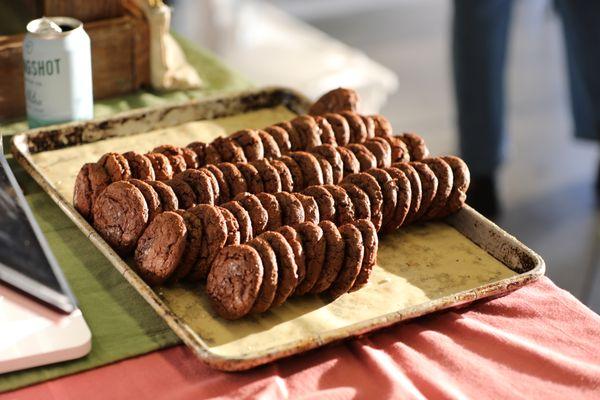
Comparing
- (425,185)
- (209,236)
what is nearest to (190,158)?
(209,236)

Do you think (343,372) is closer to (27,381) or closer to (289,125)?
(27,381)

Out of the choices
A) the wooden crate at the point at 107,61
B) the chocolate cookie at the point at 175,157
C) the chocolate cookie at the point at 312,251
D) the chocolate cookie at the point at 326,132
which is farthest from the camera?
the wooden crate at the point at 107,61

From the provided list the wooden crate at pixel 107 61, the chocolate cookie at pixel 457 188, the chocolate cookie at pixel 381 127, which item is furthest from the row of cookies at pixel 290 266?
the wooden crate at pixel 107 61

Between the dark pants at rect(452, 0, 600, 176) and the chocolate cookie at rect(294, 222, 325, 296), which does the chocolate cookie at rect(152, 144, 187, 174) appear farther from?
the dark pants at rect(452, 0, 600, 176)

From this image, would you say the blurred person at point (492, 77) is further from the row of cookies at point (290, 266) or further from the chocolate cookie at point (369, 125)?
the row of cookies at point (290, 266)

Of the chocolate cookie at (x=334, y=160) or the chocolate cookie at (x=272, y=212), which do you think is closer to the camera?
the chocolate cookie at (x=272, y=212)

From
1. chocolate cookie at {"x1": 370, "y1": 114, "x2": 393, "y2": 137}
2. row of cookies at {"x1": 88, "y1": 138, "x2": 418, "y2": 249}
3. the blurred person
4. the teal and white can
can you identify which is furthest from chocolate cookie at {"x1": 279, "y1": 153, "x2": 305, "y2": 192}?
the blurred person

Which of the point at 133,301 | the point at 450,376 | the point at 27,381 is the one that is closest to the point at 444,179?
the point at 450,376
